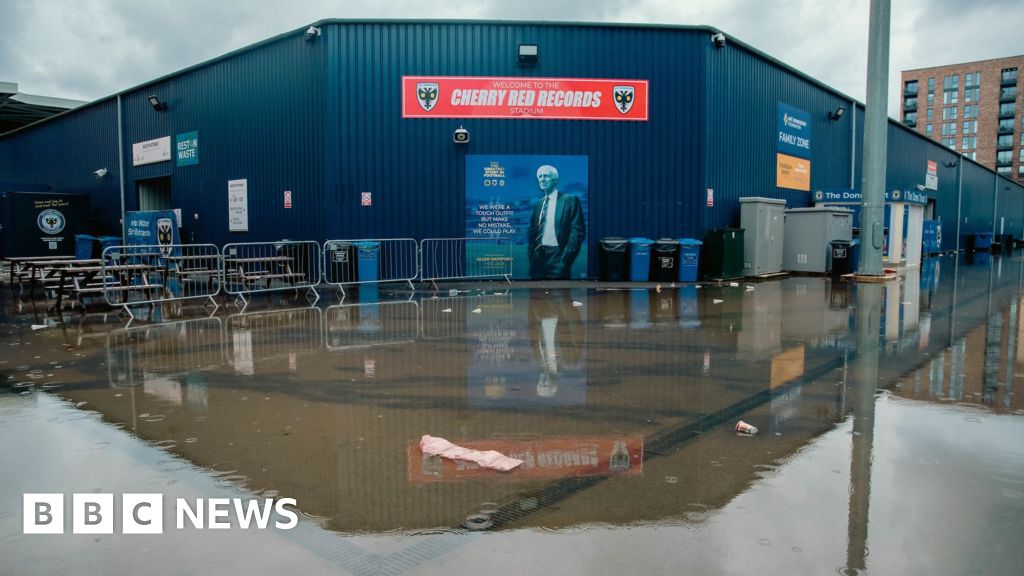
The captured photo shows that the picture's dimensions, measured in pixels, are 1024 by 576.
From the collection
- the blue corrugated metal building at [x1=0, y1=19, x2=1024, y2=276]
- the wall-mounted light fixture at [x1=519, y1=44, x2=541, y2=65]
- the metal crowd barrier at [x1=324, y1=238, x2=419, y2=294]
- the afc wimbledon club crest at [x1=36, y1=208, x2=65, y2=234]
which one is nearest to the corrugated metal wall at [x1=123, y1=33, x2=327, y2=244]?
the blue corrugated metal building at [x1=0, y1=19, x2=1024, y2=276]

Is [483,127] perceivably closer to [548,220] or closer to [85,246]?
[548,220]

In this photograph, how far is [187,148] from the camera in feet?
74.3

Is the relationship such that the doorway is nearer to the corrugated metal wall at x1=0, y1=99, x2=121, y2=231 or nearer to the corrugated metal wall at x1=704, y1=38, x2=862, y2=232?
the corrugated metal wall at x1=0, y1=99, x2=121, y2=231

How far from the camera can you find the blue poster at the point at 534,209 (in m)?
17.9

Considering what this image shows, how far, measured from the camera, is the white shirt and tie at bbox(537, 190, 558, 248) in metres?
18.1

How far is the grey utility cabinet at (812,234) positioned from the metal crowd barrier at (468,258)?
935 centimetres

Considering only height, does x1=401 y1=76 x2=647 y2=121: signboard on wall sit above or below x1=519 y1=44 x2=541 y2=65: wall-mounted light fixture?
below

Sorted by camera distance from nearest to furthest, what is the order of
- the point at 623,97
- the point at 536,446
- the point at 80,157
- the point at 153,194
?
the point at 536,446 < the point at 623,97 < the point at 153,194 < the point at 80,157

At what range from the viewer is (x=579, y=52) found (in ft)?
59.5

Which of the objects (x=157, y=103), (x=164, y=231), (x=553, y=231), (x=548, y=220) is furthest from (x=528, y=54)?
(x=157, y=103)

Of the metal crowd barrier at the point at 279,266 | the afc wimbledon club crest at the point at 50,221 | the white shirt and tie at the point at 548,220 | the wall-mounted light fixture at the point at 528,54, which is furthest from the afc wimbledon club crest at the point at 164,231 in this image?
the wall-mounted light fixture at the point at 528,54

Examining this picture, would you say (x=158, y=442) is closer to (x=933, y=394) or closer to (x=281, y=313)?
(x=933, y=394)

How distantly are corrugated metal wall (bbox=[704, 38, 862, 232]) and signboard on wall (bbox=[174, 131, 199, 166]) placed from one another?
15524mm

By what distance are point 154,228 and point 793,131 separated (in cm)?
2051
